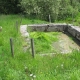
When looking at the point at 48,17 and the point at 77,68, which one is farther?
the point at 48,17

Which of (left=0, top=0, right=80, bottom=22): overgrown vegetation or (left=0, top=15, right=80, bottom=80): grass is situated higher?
(left=0, top=15, right=80, bottom=80): grass

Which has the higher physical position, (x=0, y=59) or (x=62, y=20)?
(x=0, y=59)

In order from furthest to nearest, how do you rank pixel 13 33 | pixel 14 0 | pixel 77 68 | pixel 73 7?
pixel 14 0
pixel 73 7
pixel 13 33
pixel 77 68

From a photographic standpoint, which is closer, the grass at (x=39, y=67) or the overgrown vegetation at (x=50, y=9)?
the grass at (x=39, y=67)

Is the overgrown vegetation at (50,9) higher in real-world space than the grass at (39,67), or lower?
lower

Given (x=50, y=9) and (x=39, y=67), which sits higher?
(x=39, y=67)

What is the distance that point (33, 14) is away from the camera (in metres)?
16.8

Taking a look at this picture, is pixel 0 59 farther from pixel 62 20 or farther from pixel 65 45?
pixel 62 20

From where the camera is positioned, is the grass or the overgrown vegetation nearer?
the grass

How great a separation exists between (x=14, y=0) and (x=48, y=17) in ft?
18.0

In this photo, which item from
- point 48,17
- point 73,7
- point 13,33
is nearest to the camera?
point 13,33

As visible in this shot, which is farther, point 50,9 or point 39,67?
point 50,9

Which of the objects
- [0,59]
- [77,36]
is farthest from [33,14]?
[0,59]

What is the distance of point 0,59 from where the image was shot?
231 inches
